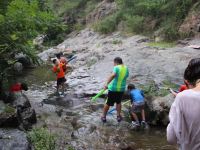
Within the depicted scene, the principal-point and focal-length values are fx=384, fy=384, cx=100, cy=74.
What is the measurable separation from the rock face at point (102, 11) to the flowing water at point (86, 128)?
62.1ft

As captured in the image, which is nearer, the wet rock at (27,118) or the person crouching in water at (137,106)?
the wet rock at (27,118)

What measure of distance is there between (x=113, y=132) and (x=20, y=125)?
7.28 ft

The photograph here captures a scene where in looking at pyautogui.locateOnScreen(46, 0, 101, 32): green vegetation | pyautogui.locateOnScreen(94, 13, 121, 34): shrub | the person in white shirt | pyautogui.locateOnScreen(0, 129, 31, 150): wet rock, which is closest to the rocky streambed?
pyautogui.locateOnScreen(0, 129, 31, 150): wet rock

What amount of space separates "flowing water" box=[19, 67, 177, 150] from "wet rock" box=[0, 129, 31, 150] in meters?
0.88

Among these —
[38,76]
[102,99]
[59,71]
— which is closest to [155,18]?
[38,76]

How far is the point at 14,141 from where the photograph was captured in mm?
6598

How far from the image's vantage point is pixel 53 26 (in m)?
10.5

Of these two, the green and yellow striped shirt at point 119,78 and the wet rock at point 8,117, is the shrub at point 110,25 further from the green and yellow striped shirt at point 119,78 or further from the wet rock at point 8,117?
the wet rock at point 8,117

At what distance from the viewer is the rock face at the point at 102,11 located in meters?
31.6

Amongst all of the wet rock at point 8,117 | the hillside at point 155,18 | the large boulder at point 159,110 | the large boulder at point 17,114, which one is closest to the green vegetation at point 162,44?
the hillside at point 155,18

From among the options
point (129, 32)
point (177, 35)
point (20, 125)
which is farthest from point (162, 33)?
point (20, 125)

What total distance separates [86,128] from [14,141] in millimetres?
2800

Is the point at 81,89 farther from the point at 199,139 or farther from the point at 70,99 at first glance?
the point at 199,139

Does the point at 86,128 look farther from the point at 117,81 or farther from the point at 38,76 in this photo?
the point at 38,76
